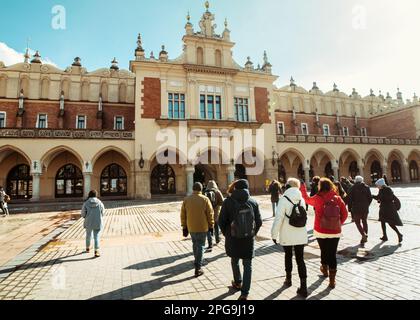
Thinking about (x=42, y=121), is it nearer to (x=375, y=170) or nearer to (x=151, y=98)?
(x=151, y=98)

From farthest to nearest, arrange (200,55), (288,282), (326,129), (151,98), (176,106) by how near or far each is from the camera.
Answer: (326,129) < (200,55) < (176,106) < (151,98) < (288,282)

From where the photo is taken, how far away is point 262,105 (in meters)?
26.4

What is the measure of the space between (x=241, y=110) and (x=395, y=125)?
82.3 ft

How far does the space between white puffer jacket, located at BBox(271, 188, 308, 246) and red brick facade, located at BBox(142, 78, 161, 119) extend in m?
20.2

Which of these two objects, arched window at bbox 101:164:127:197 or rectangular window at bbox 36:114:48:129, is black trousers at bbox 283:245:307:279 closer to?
arched window at bbox 101:164:127:197

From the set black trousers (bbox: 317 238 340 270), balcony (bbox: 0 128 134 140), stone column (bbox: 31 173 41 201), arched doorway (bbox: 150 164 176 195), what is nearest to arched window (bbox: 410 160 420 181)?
arched doorway (bbox: 150 164 176 195)

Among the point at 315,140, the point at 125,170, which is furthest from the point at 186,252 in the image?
the point at 315,140

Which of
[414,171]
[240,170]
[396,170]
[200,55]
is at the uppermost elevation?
[200,55]

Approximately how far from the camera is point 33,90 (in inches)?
991

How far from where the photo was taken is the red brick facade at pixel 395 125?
1350 inches

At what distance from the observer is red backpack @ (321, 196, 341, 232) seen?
4152mm

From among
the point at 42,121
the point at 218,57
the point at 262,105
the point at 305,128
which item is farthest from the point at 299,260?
the point at 305,128
